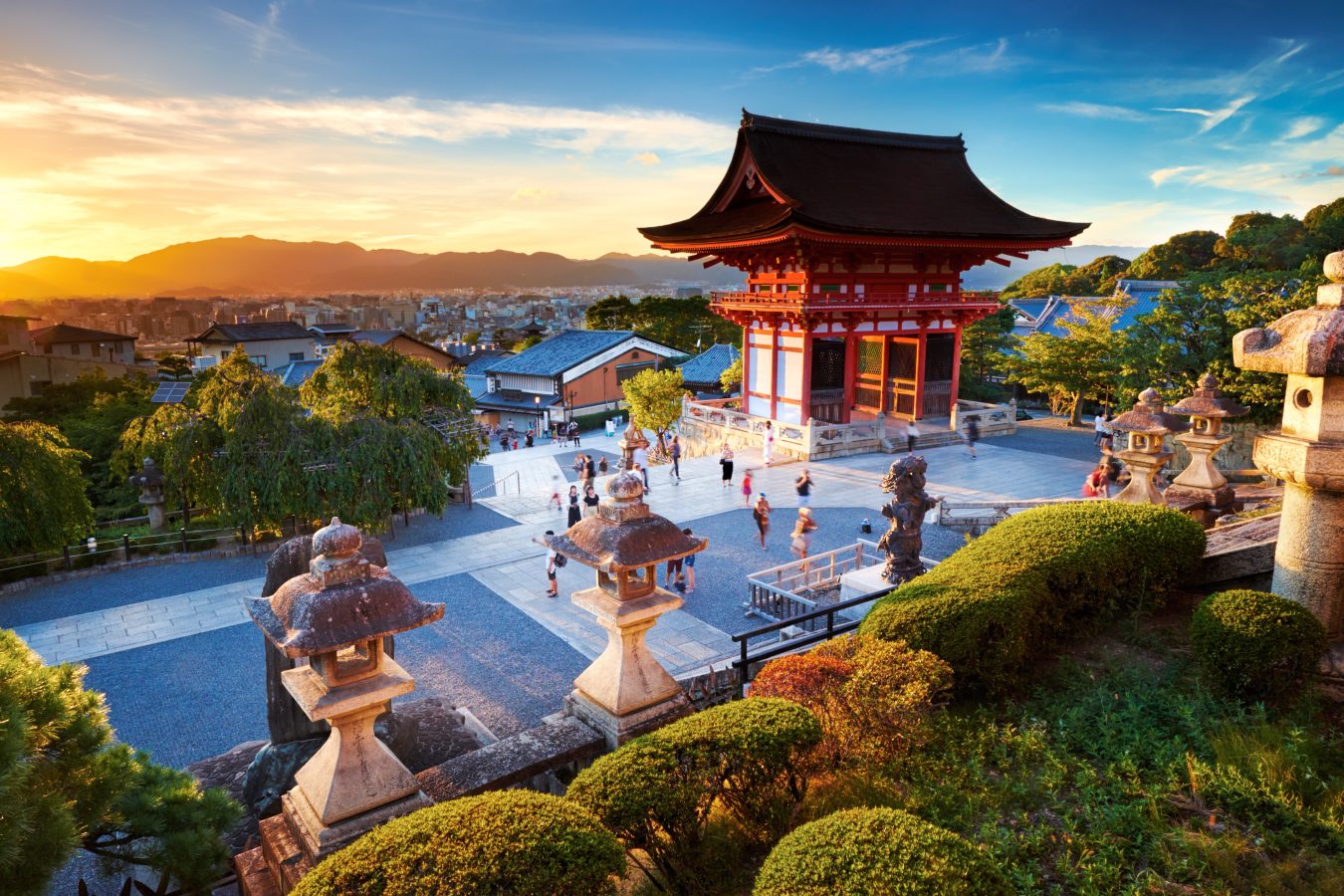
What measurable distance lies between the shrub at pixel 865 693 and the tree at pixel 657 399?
23.3 m

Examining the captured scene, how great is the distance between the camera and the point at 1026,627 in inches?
250

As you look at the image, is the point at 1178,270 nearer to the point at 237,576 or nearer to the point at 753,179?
the point at 753,179

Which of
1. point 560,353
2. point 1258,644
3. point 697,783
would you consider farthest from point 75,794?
point 560,353

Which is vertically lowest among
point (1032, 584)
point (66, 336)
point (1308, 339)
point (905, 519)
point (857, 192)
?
point (905, 519)

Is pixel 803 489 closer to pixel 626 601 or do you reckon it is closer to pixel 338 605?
pixel 626 601

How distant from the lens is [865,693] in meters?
5.38

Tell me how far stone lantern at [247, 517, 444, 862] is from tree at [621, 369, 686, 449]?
23981 millimetres

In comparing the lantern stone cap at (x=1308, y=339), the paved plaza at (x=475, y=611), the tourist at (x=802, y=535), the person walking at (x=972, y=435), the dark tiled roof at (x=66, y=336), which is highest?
the lantern stone cap at (x=1308, y=339)

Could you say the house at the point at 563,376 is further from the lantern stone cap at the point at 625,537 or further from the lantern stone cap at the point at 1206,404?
the lantern stone cap at the point at 625,537

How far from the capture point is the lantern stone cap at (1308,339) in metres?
5.48

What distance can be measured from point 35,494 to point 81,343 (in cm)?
4150

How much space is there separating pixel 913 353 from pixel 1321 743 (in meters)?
22.7

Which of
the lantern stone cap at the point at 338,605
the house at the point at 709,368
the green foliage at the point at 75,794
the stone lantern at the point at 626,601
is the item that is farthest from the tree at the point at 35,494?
the house at the point at 709,368

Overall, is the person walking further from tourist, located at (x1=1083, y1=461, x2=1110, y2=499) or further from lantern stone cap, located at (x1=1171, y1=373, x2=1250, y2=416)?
lantern stone cap, located at (x1=1171, y1=373, x2=1250, y2=416)
